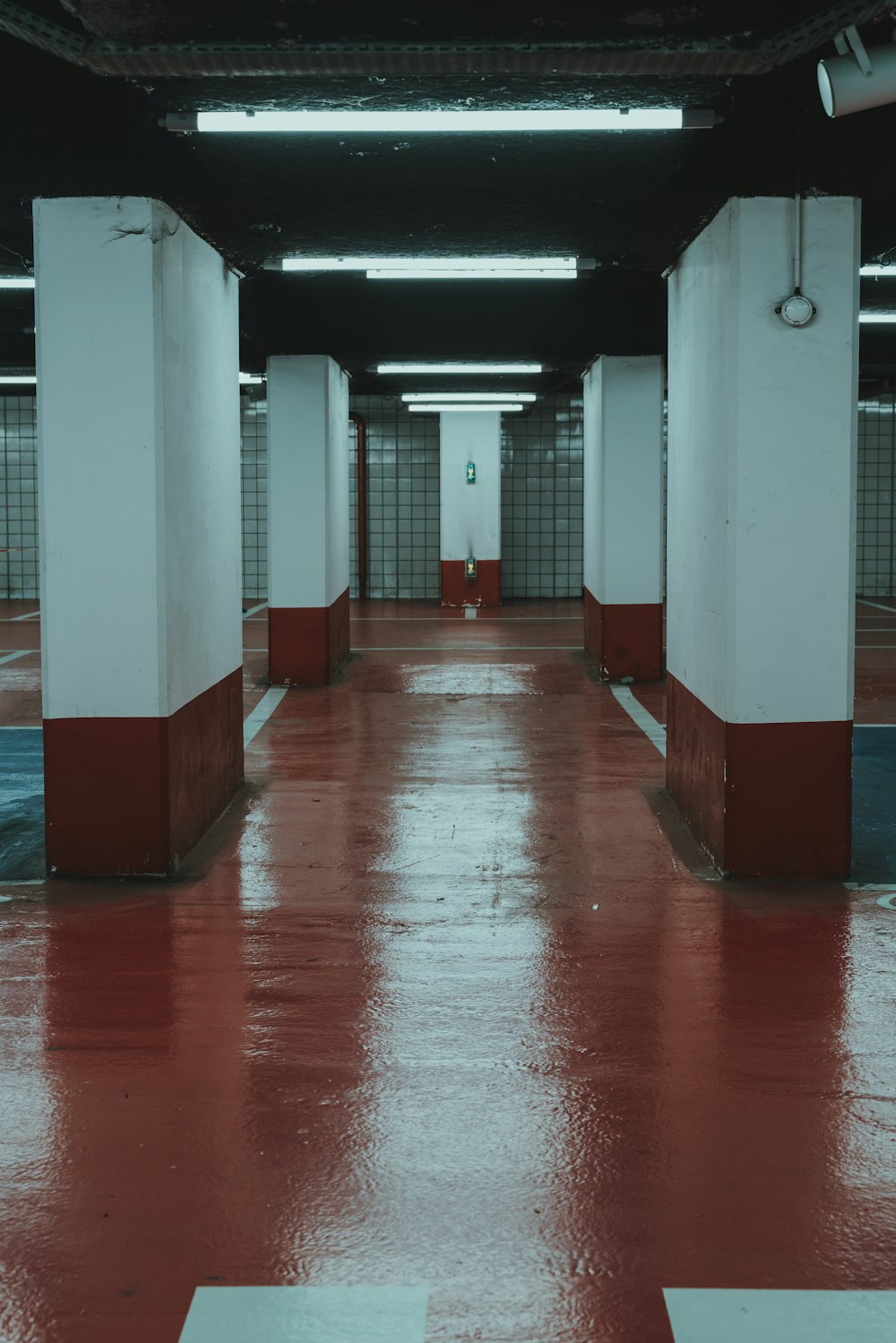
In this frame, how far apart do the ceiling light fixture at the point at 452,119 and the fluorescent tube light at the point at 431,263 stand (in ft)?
7.72

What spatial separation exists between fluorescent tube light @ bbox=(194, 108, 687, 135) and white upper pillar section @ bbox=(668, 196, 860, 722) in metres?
0.86

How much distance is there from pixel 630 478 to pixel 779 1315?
33.5 ft

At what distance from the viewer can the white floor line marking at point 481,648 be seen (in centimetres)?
1470

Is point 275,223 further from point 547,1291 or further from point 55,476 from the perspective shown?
point 547,1291

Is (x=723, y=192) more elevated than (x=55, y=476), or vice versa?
(x=723, y=192)

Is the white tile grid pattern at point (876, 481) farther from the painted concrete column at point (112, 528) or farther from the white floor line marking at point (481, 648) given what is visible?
the painted concrete column at point (112, 528)

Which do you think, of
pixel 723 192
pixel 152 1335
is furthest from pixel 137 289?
pixel 152 1335

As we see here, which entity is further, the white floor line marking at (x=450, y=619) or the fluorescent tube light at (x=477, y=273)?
the white floor line marking at (x=450, y=619)

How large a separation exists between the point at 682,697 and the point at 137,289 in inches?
142

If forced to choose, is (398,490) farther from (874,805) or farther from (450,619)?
(874,805)

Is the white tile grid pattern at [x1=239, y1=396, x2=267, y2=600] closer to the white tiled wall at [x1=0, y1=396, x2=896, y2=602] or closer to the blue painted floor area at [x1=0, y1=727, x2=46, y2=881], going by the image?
the white tiled wall at [x1=0, y1=396, x2=896, y2=602]

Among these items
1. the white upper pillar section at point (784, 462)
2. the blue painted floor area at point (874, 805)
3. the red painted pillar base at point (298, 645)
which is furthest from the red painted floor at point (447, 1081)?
the red painted pillar base at point (298, 645)

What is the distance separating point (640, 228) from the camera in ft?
21.1

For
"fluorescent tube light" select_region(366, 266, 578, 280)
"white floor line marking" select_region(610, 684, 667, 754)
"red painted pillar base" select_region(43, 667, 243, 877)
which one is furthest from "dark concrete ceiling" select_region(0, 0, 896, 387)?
"white floor line marking" select_region(610, 684, 667, 754)
